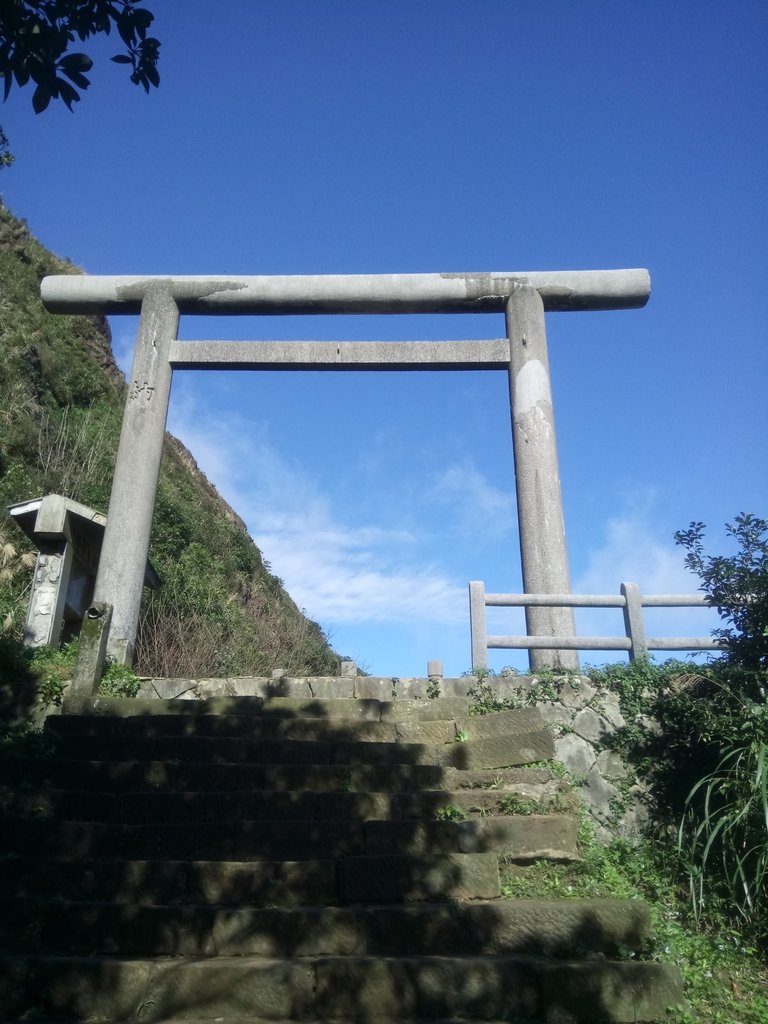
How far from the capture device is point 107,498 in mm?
14680

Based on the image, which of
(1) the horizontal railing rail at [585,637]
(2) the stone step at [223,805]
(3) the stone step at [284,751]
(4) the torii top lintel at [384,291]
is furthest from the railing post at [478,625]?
(4) the torii top lintel at [384,291]

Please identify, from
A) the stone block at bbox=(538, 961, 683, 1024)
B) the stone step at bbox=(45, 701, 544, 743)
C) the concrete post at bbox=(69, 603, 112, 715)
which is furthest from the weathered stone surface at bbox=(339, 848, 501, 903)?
the concrete post at bbox=(69, 603, 112, 715)

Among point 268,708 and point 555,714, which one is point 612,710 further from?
point 268,708

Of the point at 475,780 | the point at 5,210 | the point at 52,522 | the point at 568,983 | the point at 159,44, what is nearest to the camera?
the point at 568,983

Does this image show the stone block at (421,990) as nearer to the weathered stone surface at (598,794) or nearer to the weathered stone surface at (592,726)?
the weathered stone surface at (598,794)

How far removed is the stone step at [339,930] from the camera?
145 inches

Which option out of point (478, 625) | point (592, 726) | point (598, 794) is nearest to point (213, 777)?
point (478, 625)

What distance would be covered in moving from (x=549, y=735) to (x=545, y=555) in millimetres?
2275

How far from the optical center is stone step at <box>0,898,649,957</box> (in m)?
3.69

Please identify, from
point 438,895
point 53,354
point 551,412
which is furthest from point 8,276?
point 438,895

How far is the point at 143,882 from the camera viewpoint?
13.3ft

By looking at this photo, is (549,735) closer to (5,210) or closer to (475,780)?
(475,780)

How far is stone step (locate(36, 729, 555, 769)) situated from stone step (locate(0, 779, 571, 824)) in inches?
19.8

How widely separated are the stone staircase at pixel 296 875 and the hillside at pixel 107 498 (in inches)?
175
